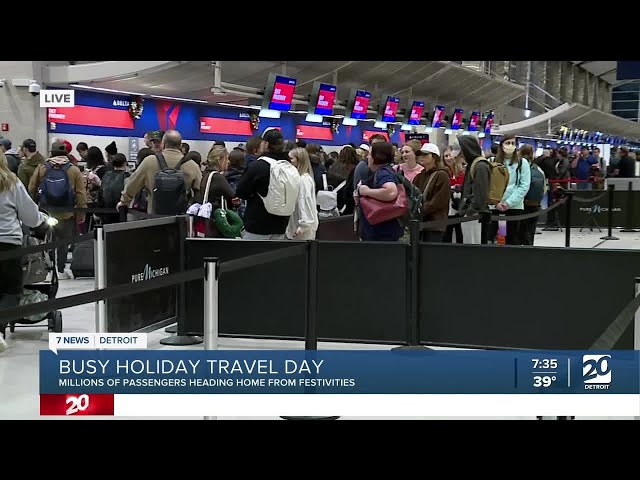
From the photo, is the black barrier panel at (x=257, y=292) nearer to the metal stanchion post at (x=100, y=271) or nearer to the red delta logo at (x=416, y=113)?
the metal stanchion post at (x=100, y=271)

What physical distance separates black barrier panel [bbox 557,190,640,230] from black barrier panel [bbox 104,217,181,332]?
13.0m

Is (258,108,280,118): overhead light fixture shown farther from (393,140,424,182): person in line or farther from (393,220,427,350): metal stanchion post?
(393,220,427,350): metal stanchion post

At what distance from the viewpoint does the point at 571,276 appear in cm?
534

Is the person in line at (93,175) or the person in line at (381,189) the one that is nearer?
the person in line at (381,189)

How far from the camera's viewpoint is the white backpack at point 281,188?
6328mm

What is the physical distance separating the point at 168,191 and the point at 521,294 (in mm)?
3415

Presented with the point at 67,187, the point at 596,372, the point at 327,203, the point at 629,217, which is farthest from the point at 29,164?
the point at 629,217

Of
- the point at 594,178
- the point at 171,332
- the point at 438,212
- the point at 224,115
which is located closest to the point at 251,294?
the point at 171,332

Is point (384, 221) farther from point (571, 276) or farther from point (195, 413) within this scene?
point (195, 413)

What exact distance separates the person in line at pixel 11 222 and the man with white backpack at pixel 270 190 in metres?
1.52

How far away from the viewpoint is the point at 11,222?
604cm

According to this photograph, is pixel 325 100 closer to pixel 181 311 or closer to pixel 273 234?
pixel 273 234

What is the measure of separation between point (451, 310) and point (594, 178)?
1765 centimetres

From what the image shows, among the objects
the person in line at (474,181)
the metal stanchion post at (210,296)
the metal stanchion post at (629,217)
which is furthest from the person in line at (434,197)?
the metal stanchion post at (629,217)
